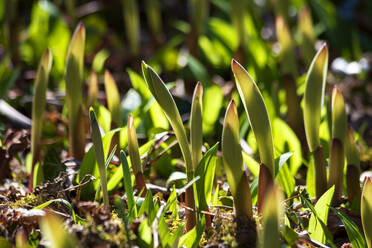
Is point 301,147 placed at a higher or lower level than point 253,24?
lower

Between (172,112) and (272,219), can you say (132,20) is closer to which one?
(172,112)

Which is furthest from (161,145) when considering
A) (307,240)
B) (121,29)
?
(121,29)

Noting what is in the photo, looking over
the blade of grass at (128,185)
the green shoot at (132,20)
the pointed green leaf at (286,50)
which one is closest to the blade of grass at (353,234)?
the blade of grass at (128,185)

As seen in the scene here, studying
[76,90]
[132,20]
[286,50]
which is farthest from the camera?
[132,20]

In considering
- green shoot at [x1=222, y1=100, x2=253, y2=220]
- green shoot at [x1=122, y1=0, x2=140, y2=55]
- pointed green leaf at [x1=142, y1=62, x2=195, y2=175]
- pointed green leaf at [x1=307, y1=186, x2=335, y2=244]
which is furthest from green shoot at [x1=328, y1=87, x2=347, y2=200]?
green shoot at [x1=122, y1=0, x2=140, y2=55]

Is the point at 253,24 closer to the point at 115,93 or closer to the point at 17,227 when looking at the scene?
the point at 115,93

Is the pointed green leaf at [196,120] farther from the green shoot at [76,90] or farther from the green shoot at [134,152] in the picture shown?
the green shoot at [76,90]

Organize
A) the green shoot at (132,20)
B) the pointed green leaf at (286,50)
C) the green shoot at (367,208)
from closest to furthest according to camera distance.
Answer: the green shoot at (367,208) < the pointed green leaf at (286,50) < the green shoot at (132,20)

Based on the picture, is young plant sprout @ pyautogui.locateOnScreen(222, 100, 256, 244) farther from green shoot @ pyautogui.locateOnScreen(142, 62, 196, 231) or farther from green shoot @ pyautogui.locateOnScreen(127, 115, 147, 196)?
green shoot @ pyautogui.locateOnScreen(127, 115, 147, 196)

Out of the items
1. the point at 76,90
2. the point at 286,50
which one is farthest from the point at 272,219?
the point at 286,50
